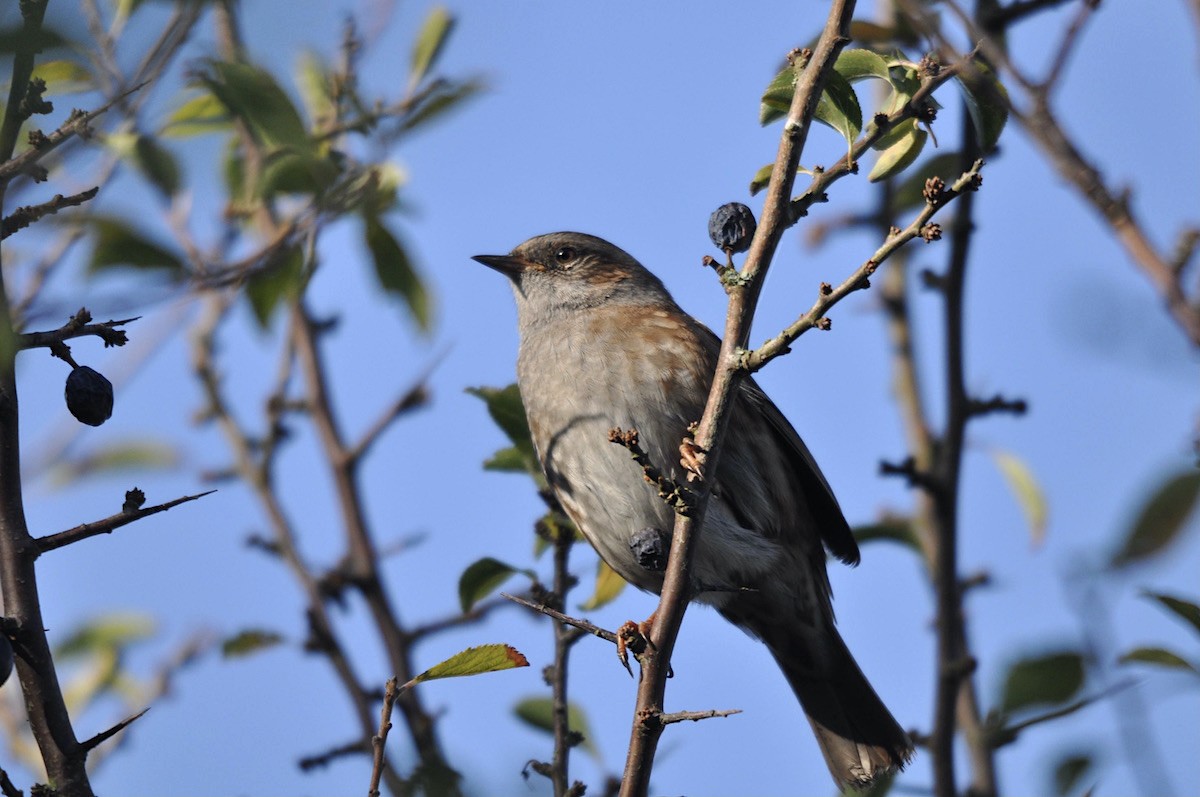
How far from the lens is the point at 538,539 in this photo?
5.71 m

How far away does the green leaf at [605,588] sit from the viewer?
223 inches

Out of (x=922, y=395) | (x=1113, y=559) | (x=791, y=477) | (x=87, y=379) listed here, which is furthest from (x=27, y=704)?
(x=922, y=395)

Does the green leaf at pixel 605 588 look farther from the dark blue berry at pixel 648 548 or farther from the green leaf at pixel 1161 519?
the green leaf at pixel 1161 519

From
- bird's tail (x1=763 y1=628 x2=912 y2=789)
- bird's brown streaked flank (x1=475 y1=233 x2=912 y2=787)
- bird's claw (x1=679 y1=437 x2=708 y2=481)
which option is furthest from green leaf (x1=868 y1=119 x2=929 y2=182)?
bird's tail (x1=763 y1=628 x2=912 y2=789)

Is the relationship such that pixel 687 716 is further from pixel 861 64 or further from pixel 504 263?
pixel 504 263

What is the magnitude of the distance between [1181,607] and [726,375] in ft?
4.75

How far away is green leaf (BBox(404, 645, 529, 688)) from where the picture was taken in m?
3.88

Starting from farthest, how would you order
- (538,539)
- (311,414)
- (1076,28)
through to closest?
1. (311,414)
2. (538,539)
3. (1076,28)

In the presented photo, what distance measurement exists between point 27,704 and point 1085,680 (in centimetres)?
281

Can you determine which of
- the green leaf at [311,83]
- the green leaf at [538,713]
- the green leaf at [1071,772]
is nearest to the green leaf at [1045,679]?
the green leaf at [1071,772]

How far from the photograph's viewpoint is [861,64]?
159 inches

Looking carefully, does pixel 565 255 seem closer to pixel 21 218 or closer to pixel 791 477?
pixel 791 477

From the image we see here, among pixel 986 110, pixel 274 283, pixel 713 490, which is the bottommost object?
pixel 713 490

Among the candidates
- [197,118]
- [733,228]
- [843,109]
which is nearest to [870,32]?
[843,109]
